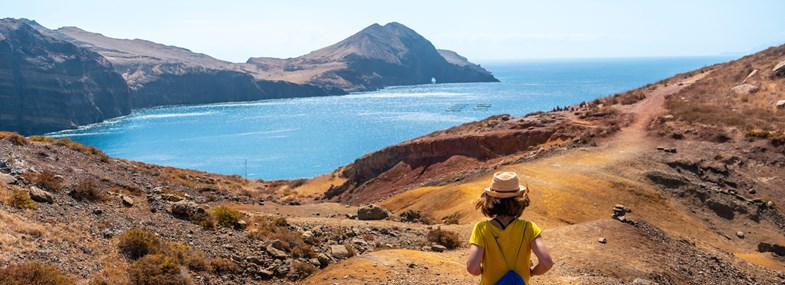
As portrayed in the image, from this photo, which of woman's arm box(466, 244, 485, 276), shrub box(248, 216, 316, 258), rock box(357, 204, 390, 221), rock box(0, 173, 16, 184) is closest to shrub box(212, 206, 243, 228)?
shrub box(248, 216, 316, 258)

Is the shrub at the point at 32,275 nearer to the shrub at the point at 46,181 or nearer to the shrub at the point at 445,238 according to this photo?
the shrub at the point at 46,181

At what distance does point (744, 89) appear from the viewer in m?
43.2

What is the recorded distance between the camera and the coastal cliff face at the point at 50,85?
142 metres

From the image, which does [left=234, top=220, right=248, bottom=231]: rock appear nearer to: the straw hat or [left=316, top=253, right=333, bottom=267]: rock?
[left=316, top=253, right=333, bottom=267]: rock

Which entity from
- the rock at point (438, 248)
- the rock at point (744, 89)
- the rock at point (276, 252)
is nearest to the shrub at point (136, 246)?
the rock at point (276, 252)

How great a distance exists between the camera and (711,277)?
15.5 m

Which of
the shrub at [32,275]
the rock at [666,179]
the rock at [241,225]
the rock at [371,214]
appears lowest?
the rock at [666,179]

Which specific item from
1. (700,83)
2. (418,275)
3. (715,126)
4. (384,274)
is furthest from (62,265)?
(700,83)

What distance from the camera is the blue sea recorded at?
8831 centimetres

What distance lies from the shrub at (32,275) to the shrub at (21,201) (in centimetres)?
376

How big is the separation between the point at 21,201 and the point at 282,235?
663 centimetres

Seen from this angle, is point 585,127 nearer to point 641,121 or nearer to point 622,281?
point 641,121

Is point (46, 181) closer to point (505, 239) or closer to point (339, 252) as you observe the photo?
point (339, 252)

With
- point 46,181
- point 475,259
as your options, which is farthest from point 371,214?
point 475,259
